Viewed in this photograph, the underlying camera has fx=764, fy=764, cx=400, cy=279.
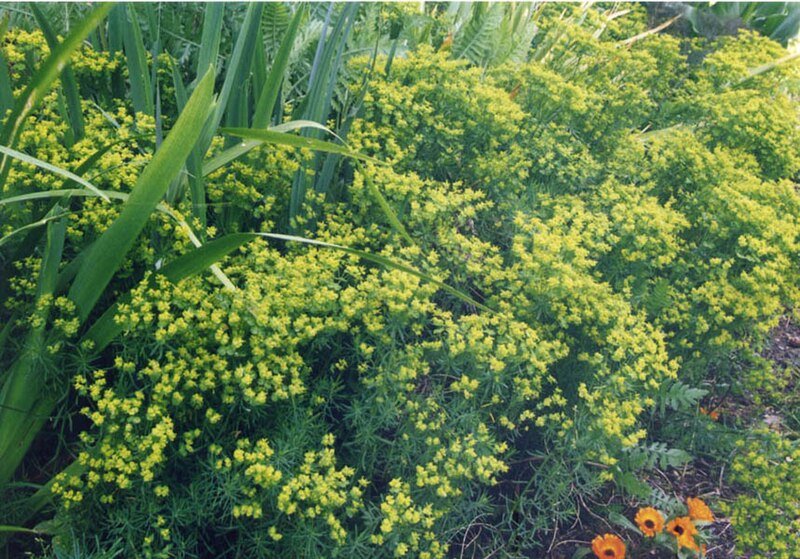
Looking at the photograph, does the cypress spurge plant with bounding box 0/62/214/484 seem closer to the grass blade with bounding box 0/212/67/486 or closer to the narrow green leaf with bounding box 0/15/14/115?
the grass blade with bounding box 0/212/67/486

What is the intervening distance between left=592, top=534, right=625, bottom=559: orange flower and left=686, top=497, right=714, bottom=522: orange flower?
0.34 metres

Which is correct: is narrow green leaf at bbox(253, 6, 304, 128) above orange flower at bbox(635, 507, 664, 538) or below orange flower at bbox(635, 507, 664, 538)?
above

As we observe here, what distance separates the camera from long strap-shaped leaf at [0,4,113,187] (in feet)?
6.23

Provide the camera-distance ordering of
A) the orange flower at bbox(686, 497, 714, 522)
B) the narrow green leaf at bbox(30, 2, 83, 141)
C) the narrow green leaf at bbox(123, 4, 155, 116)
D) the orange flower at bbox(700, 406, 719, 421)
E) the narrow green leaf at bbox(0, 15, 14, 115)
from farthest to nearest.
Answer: the orange flower at bbox(700, 406, 719, 421), the orange flower at bbox(686, 497, 714, 522), the narrow green leaf at bbox(123, 4, 155, 116), the narrow green leaf at bbox(0, 15, 14, 115), the narrow green leaf at bbox(30, 2, 83, 141)

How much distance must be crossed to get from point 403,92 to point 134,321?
1399 mm

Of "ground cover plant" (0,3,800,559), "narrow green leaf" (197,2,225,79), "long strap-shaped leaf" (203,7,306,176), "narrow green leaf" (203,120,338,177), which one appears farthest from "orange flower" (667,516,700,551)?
"narrow green leaf" (197,2,225,79)

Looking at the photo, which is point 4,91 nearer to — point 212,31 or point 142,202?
point 212,31

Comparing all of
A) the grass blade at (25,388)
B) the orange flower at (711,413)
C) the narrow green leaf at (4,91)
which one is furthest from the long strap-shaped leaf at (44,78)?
the orange flower at (711,413)

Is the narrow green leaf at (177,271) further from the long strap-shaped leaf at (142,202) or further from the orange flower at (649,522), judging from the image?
the orange flower at (649,522)

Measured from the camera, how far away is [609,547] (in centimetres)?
250

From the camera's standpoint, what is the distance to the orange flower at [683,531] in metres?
2.57

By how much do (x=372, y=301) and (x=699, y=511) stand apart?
1439 mm

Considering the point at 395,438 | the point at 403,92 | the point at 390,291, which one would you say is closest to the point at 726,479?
the point at 395,438

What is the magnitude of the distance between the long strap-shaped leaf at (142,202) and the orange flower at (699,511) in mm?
2072
